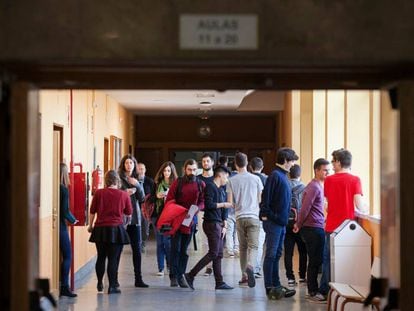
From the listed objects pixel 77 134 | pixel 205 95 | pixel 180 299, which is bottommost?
pixel 180 299

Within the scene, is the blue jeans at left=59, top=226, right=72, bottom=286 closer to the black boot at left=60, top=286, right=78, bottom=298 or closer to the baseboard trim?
the black boot at left=60, top=286, right=78, bottom=298

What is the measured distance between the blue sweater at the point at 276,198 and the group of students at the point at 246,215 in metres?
0.01

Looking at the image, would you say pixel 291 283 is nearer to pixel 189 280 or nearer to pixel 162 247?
pixel 189 280

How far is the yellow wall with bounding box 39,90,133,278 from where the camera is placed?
8.73 meters

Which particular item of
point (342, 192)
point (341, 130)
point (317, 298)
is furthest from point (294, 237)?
point (341, 130)

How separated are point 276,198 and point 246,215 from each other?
0.92 meters

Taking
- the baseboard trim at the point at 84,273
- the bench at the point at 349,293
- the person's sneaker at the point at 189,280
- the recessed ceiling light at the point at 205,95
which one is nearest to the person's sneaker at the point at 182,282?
the person's sneaker at the point at 189,280

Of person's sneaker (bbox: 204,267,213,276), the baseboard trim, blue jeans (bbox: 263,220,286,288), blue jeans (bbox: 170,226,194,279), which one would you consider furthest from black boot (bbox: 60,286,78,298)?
person's sneaker (bbox: 204,267,213,276)

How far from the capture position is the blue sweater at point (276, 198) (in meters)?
9.30

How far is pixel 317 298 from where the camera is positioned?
377 inches

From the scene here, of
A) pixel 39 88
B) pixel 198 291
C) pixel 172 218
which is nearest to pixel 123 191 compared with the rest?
pixel 172 218

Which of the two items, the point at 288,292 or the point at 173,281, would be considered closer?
the point at 288,292

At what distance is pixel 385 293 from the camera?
4051 mm

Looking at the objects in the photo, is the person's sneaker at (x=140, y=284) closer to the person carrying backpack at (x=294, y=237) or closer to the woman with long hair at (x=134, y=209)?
the woman with long hair at (x=134, y=209)
